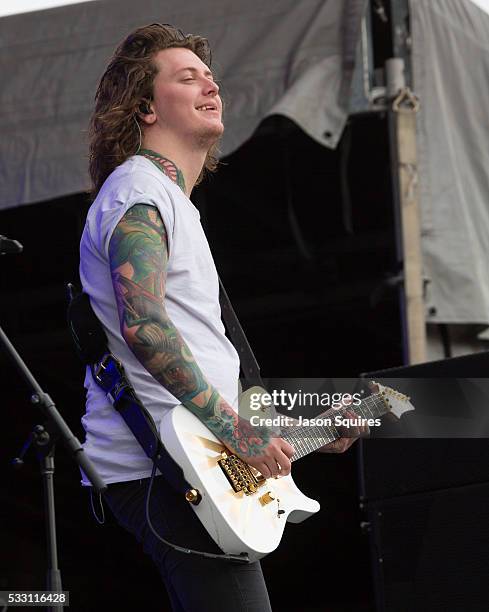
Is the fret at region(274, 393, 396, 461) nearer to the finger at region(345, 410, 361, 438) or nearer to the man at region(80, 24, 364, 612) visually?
the finger at region(345, 410, 361, 438)

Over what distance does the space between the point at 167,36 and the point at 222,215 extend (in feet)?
11.6

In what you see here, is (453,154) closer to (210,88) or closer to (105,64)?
(105,64)

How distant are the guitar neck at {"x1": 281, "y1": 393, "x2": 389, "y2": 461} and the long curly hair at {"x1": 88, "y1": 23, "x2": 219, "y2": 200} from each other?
73cm

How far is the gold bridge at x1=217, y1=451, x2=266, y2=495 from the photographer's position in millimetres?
2115

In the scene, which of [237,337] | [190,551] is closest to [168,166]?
[237,337]

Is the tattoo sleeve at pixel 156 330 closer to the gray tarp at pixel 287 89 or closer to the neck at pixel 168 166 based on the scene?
the neck at pixel 168 166

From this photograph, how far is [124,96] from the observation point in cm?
245

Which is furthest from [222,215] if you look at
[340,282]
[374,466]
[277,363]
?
[374,466]

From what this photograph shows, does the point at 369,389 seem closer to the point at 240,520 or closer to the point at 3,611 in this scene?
the point at 240,520

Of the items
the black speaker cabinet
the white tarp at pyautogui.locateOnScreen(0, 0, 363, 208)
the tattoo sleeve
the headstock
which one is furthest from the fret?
the white tarp at pyautogui.locateOnScreen(0, 0, 363, 208)

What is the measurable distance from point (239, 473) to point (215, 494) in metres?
0.09

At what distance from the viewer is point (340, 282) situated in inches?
254

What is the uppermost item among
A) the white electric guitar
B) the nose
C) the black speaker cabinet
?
the nose

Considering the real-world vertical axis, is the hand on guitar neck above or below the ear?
below
